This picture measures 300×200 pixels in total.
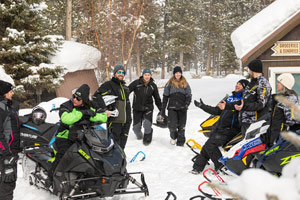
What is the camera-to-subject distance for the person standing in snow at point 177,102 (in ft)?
24.6

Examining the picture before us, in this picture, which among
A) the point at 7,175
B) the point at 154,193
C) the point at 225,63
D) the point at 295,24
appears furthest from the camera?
the point at 225,63

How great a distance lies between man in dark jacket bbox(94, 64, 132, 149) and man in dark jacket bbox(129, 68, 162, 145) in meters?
1.16

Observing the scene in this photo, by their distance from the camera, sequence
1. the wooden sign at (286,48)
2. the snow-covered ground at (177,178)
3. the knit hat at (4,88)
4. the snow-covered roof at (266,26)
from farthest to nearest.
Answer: the snow-covered roof at (266,26) < the wooden sign at (286,48) < the knit hat at (4,88) < the snow-covered ground at (177,178)

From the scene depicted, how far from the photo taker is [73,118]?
3.87 meters

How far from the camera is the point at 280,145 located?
350cm

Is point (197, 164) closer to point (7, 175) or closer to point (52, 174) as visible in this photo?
point (52, 174)

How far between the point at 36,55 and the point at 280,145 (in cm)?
1105

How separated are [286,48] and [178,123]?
558 centimetres

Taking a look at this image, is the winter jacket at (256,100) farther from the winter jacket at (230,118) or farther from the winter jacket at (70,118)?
the winter jacket at (70,118)

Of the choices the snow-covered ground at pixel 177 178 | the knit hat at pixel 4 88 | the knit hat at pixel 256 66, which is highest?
the knit hat at pixel 256 66

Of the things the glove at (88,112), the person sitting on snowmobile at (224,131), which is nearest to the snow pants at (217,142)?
the person sitting on snowmobile at (224,131)

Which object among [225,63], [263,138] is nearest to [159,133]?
[263,138]

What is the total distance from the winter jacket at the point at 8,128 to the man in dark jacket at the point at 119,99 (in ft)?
7.95

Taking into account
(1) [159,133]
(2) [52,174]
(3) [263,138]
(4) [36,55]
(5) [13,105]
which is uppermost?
(4) [36,55]
